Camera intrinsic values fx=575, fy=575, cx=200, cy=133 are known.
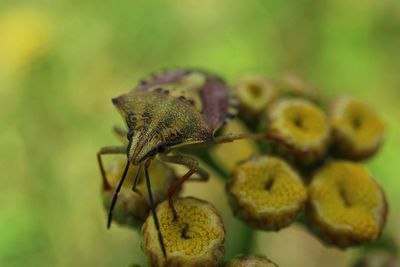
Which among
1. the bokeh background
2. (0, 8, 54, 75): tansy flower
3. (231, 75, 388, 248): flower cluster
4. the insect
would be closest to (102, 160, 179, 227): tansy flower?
the insect

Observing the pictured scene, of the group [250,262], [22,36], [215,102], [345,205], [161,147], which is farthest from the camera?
[22,36]

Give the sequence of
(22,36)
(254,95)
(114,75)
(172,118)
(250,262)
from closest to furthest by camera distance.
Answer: (250,262), (172,118), (254,95), (22,36), (114,75)

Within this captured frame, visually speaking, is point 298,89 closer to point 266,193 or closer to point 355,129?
point 355,129

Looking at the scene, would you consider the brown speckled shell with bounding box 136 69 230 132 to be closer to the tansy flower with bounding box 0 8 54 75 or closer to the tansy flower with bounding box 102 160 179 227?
the tansy flower with bounding box 102 160 179 227

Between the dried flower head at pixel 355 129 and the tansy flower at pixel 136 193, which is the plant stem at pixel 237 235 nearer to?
the tansy flower at pixel 136 193

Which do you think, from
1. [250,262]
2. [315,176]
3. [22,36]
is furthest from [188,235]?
[22,36]

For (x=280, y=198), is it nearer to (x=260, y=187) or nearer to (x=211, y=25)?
(x=260, y=187)
